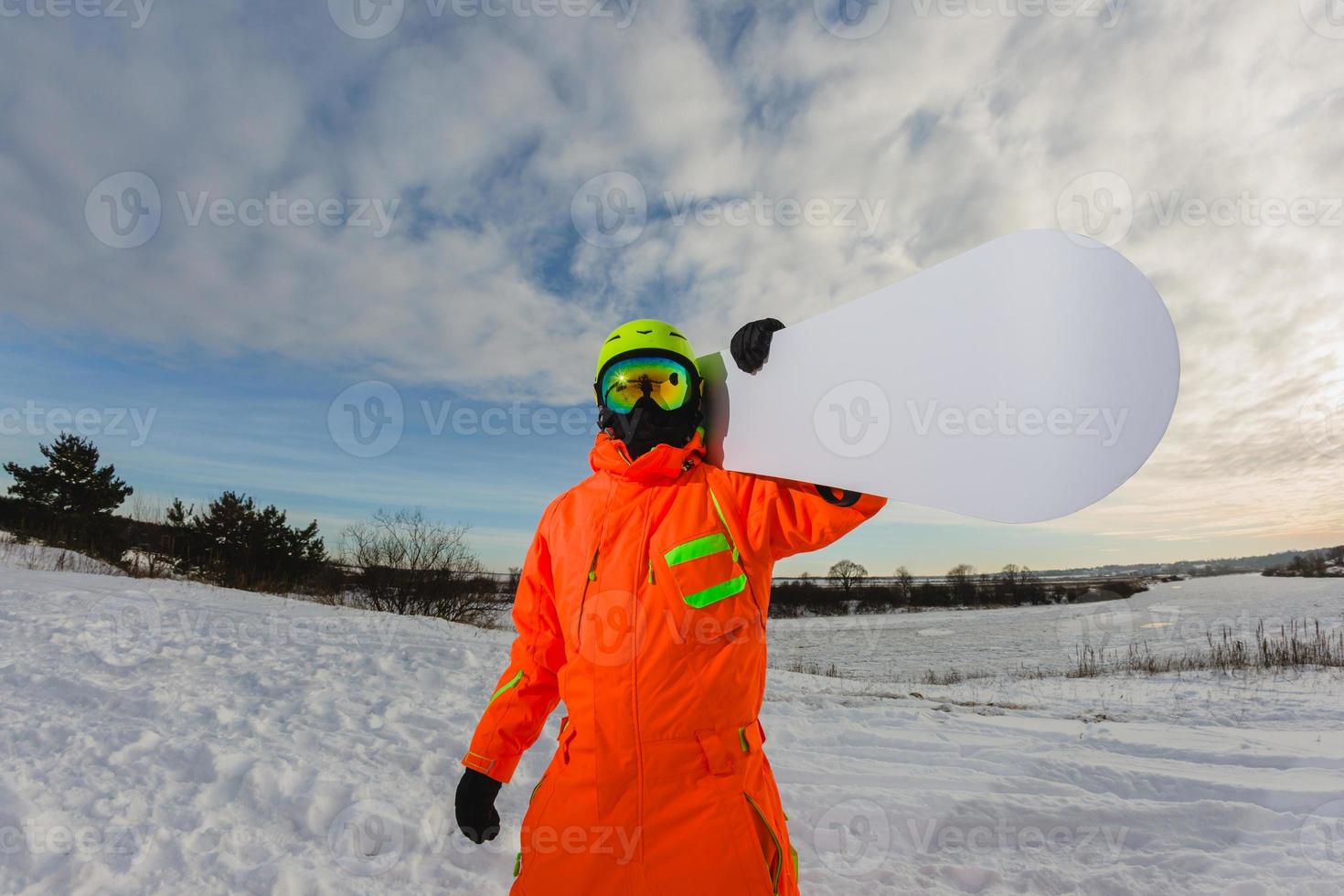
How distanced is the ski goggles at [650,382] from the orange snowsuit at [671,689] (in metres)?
0.26

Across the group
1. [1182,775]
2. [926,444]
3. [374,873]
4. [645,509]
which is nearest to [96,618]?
[374,873]

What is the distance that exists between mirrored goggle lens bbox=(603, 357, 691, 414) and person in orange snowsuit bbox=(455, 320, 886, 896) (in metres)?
0.17

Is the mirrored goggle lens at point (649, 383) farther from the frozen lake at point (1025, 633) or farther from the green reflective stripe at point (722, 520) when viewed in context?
the frozen lake at point (1025, 633)

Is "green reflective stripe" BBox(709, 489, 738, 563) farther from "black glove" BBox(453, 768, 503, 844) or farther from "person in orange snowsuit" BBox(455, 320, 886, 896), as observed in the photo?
"black glove" BBox(453, 768, 503, 844)

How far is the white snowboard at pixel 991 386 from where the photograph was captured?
1.07m

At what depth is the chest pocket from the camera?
1.45m

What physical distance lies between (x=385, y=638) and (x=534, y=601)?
569 centimetres

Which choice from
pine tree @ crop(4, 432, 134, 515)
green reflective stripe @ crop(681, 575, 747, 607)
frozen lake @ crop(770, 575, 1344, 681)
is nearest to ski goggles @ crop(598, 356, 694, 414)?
green reflective stripe @ crop(681, 575, 747, 607)

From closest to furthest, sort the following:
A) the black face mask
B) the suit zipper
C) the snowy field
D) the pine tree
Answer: the suit zipper < the black face mask < the snowy field < the pine tree

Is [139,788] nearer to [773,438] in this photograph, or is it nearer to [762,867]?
[762,867]

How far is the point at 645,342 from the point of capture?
1.83 meters

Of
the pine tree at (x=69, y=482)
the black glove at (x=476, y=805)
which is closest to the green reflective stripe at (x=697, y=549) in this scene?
the black glove at (x=476, y=805)

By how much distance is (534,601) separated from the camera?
5.94 feet

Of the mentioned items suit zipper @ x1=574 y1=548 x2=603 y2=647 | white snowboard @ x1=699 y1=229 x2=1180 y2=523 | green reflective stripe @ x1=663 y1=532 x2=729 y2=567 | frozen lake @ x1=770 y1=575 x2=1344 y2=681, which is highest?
white snowboard @ x1=699 y1=229 x2=1180 y2=523
